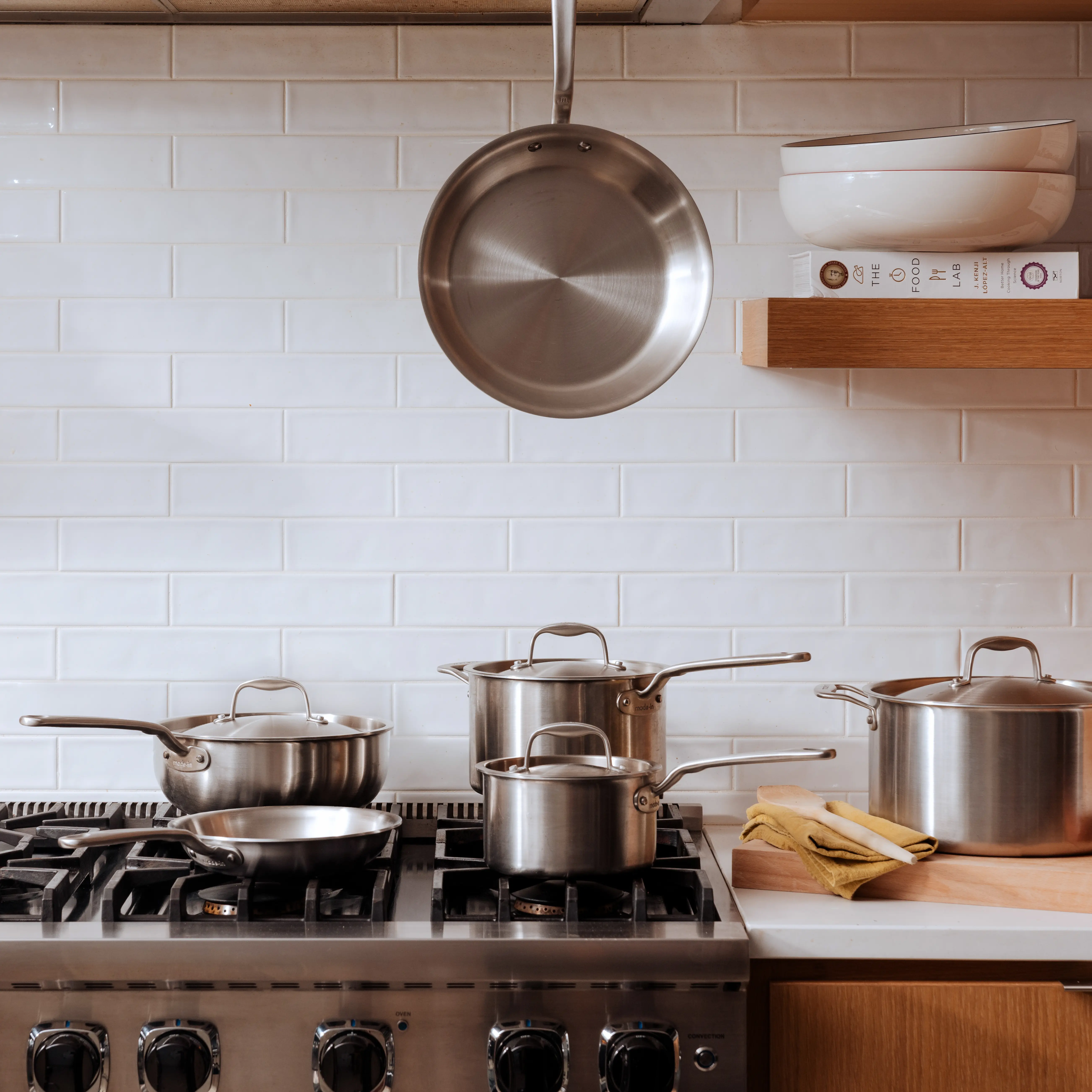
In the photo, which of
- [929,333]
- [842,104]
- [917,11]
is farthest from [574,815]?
[917,11]

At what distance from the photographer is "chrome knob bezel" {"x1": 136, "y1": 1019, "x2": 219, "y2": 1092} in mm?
1199

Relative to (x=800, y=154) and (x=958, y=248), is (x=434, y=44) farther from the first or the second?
(x=958, y=248)

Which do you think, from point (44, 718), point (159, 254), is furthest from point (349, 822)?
point (159, 254)

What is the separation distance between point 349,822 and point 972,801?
747mm

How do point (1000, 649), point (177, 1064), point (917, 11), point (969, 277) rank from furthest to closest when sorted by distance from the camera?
1. point (917, 11)
2. point (969, 277)
3. point (1000, 649)
4. point (177, 1064)

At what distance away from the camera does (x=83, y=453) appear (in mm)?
1804

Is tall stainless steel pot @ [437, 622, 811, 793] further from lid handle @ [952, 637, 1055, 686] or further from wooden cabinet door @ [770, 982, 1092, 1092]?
wooden cabinet door @ [770, 982, 1092, 1092]

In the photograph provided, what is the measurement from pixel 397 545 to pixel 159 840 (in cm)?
65

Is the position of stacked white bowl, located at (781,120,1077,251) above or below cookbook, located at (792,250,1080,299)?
above

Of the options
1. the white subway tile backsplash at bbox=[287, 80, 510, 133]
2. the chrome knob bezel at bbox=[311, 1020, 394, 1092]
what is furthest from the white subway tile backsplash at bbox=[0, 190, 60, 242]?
the chrome knob bezel at bbox=[311, 1020, 394, 1092]

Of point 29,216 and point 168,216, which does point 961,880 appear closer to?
point 168,216

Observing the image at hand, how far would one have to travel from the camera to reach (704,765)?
1.38 metres

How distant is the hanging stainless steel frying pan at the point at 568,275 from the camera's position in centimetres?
154

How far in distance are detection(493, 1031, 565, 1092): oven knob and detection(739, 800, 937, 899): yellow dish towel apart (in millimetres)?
381
